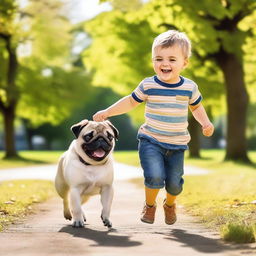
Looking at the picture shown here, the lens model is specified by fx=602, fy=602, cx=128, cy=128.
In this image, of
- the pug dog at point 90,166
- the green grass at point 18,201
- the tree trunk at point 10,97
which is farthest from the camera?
the tree trunk at point 10,97

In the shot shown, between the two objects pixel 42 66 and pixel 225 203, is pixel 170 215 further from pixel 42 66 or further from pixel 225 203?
pixel 42 66

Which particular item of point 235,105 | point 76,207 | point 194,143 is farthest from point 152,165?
point 194,143

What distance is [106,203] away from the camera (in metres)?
6.65

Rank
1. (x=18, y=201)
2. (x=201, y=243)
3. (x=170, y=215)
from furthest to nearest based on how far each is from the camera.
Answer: (x=18, y=201) → (x=170, y=215) → (x=201, y=243)

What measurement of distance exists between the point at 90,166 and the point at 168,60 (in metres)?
1.48

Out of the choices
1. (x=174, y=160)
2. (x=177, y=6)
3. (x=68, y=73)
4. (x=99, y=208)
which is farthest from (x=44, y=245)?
(x=68, y=73)

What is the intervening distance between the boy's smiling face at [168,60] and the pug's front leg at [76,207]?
1.59 meters

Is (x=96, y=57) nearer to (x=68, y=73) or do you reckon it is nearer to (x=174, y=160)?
(x=68, y=73)

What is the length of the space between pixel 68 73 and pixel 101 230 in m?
29.9

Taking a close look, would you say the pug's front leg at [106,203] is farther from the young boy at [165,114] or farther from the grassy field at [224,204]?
the grassy field at [224,204]

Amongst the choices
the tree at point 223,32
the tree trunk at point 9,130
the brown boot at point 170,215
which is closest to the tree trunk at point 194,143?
the tree at point 223,32

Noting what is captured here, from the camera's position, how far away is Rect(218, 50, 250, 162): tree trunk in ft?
76.2

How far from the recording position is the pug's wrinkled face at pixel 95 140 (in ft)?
21.4

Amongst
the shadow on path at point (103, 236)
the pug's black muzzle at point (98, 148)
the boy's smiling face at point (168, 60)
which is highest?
the boy's smiling face at point (168, 60)
